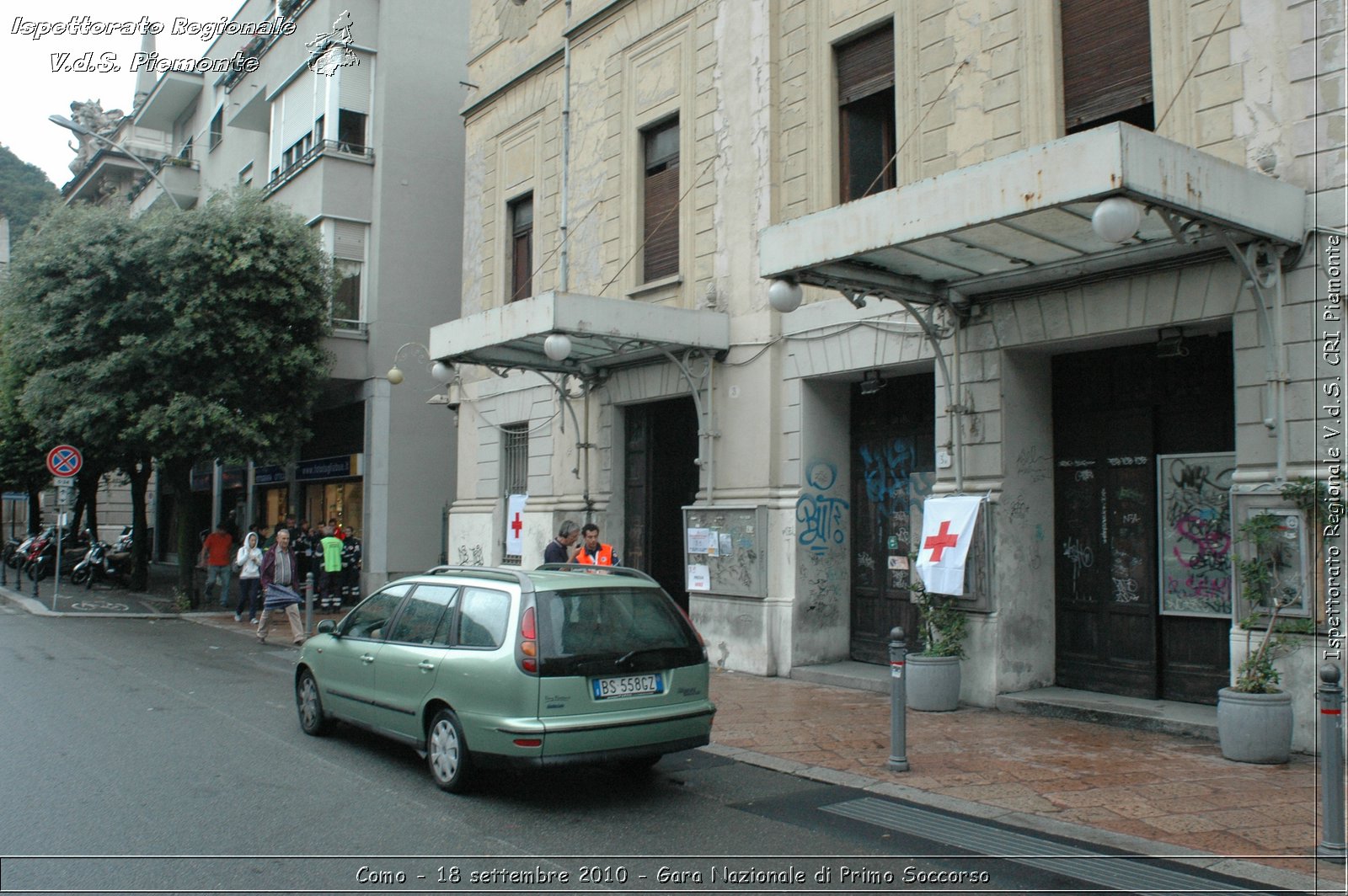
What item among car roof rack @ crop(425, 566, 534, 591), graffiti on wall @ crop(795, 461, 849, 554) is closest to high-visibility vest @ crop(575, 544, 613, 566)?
graffiti on wall @ crop(795, 461, 849, 554)

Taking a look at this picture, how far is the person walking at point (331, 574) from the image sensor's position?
19656 mm

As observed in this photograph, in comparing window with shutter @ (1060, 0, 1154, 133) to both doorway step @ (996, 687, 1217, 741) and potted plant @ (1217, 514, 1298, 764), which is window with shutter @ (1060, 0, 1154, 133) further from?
doorway step @ (996, 687, 1217, 741)

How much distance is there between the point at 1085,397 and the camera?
419 inches

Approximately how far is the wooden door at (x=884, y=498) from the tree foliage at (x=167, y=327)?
12597mm

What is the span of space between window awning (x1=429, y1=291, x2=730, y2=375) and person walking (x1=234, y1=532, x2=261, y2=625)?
6.75 metres

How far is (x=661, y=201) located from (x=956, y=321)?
229 inches

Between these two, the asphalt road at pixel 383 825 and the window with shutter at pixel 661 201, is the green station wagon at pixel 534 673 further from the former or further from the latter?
the window with shutter at pixel 661 201

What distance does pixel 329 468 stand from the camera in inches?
965

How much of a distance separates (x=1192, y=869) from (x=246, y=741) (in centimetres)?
699

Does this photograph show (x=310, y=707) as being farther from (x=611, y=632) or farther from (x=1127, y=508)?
(x=1127, y=508)

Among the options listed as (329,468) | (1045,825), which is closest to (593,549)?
(1045,825)

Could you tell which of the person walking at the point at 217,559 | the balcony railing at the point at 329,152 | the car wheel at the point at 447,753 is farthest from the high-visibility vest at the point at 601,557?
the balcony railing at the point at 329,152

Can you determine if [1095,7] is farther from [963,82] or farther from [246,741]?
[246,741]

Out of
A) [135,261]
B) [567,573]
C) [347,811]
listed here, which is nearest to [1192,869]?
[567,573]
